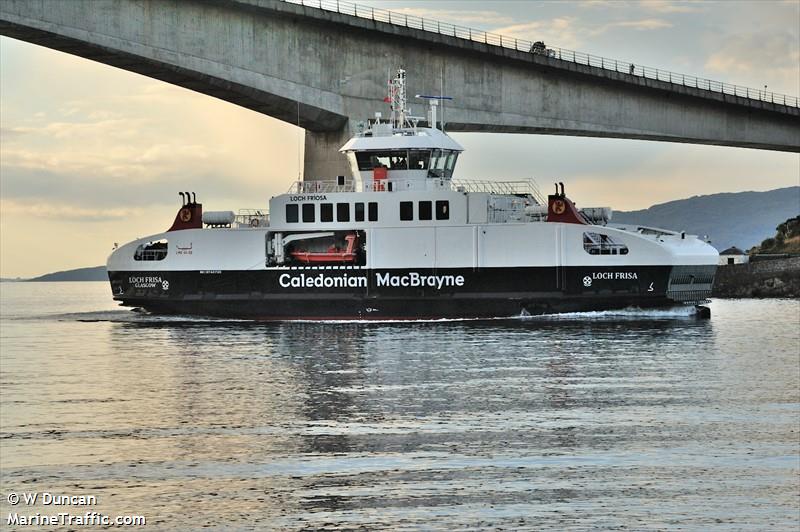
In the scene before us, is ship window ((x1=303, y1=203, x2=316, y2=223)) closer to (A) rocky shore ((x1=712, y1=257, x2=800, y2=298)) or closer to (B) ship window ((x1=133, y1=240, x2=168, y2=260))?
(B) ship window ((x1=133, y1=240, x2=168, y2=260))

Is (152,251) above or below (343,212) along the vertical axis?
below

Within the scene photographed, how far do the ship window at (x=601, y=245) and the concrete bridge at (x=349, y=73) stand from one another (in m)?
17.9

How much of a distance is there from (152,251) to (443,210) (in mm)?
13559

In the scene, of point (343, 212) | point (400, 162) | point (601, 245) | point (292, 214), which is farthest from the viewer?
point (400, 162)

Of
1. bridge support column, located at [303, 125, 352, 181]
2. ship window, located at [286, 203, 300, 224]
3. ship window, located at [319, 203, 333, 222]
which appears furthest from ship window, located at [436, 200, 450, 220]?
bridge support column, located at [303, 125, 352, 181]

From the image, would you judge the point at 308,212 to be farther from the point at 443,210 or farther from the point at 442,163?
the point at 442,163

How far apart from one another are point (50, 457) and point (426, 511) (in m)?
6.80

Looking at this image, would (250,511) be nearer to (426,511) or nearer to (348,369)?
(426,511)

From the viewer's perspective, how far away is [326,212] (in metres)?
49.5

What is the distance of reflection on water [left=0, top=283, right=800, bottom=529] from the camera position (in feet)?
49.9

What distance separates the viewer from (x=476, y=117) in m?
66.8

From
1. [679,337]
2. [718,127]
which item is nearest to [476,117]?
[718,127]

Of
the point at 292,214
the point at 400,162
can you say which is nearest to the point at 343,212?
the point at 292,214

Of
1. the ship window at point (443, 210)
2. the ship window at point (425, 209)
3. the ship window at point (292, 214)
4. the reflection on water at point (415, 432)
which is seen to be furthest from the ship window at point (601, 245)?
the ship window at point (292, 214)
